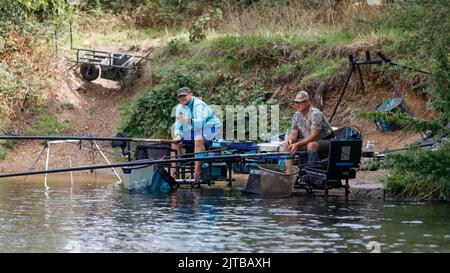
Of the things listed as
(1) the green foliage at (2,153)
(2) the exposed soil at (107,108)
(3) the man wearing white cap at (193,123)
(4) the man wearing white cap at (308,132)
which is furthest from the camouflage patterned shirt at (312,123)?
(1) the green foliage at (2,153)

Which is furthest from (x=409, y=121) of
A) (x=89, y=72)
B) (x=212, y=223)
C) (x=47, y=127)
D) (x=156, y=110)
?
(x=89, y=72)

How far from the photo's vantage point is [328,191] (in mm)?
17812

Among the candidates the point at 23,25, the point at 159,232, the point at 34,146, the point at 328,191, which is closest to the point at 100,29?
the point at 23,25

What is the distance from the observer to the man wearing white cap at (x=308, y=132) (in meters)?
17.0

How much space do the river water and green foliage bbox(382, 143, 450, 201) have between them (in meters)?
0.45

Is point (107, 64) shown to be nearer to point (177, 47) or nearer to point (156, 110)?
point (177, 47)

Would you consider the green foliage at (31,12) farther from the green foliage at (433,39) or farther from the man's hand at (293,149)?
the man's hand at (293,149)

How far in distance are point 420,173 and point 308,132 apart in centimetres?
230

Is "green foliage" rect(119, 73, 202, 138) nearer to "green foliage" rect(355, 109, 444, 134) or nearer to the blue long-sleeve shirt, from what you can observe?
the blue long-sleeve shirt

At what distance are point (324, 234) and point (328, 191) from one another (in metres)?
4.90

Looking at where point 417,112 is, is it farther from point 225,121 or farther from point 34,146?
point 34,146

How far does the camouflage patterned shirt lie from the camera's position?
17.2m

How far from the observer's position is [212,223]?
14.0 meters
